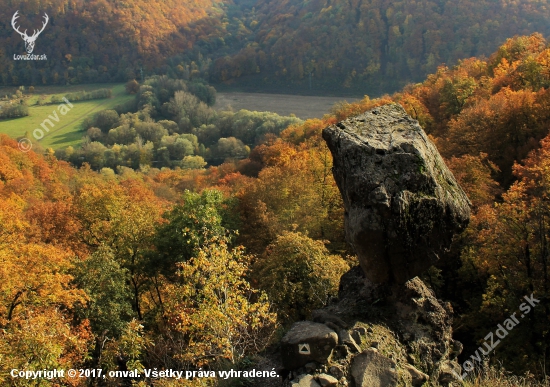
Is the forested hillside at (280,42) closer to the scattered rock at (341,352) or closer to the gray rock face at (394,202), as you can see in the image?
the gray rock face at (394,202)

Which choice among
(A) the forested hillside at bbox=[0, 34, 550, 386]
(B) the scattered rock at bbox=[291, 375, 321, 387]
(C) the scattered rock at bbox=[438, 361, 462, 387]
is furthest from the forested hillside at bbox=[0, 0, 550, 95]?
(B) the scattered rock at bbox=[291, 375, 321, 387]

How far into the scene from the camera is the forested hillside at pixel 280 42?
11269 centimetres

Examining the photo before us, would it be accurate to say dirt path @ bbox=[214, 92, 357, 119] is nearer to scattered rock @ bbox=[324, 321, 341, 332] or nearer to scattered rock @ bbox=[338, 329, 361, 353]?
scattered rock @ bbox=[324, 321, 341, 332]

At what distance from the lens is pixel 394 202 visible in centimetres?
1247

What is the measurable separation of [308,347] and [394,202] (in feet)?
14.4

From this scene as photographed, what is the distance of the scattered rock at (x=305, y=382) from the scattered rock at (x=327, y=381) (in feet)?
0.39

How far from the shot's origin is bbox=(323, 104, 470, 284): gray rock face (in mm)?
12547

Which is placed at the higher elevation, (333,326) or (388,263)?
(388,263)

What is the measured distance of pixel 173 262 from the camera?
27.8 metres

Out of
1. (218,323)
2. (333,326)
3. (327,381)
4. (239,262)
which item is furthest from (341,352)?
(239,262)

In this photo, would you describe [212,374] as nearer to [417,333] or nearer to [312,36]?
[417,333]

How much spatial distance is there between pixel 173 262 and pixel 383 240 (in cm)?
1785

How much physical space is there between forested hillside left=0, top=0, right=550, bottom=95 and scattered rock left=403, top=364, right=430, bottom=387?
10532 centimetres

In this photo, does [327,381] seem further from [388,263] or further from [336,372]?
[388,263]
